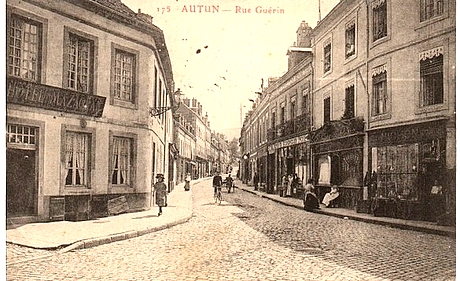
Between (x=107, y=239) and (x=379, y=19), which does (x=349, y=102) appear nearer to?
(x=379, y=19)

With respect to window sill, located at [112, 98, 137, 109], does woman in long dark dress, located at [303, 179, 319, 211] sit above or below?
below

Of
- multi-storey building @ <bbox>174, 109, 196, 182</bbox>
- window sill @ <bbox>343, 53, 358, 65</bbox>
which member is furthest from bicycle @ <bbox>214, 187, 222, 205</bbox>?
multi-storey building @ <bbox>174, 109, 196, 182</bbox>

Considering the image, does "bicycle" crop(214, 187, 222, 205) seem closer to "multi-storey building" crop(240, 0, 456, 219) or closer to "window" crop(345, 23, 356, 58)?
"multi-storey building" crop(240, 0, 456, 219)

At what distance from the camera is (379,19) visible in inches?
367

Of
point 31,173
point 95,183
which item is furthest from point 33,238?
point 95,183

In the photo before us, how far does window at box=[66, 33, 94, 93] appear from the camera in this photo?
330 inches

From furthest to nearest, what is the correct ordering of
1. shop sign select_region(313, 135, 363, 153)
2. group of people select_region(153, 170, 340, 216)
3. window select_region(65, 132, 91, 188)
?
1. shop sign select_region(313, 135, 363, 153)
2. group of people select_region(153, 170, 340, 216)
3. window select_region(65, 132, 91, 188)

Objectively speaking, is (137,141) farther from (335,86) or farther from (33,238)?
(335,86)

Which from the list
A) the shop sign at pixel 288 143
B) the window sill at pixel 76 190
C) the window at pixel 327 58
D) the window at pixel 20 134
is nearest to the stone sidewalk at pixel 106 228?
the window sill at pixel 76 190

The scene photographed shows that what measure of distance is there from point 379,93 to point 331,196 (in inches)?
141

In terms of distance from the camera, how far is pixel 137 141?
10164 millimetres

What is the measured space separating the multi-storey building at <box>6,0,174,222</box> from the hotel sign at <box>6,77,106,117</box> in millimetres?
17

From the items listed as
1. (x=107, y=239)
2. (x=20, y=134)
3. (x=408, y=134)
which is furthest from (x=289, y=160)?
(x=20, y=134)

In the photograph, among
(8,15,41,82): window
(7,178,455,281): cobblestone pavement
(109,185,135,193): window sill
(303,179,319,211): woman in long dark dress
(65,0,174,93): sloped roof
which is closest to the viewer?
(7,178,455,281): cobblestone pavement
